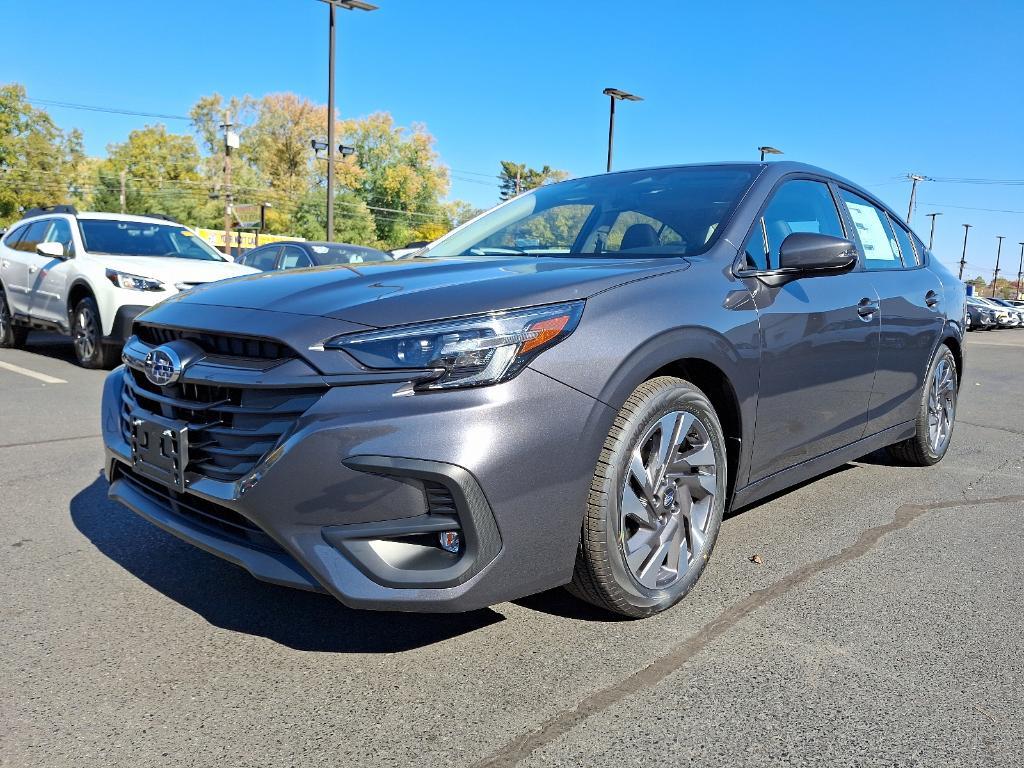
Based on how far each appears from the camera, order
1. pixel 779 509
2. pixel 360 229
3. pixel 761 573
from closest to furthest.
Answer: pixel 761 573 < pixel 779 509 < pixel 360 229

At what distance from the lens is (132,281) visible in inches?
323

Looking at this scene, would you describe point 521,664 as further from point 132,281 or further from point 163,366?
point 132,281

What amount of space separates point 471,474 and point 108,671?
1156mm

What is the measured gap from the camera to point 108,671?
2.31m

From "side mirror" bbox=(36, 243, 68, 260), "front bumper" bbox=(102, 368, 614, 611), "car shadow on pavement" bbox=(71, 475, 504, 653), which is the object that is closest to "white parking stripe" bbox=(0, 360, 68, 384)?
"side mirror" bbox=(36, 243, 68, 260)

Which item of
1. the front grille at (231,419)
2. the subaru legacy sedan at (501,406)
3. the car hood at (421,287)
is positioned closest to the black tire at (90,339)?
the subaru legacy sedan at (501,406)

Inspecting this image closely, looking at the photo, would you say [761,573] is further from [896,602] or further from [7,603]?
[7,603]

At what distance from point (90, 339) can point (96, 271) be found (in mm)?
688

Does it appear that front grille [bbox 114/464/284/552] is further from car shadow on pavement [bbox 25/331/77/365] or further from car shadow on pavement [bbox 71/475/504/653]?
car shadow on pavement [bbox 25/331/77/365]

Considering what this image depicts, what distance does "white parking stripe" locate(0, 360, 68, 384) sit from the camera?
300 inches

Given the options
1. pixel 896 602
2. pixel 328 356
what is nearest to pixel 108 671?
pixel 328 356

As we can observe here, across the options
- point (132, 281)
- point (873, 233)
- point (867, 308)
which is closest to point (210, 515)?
point (867, 308)

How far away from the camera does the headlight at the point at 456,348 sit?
219 centimetres

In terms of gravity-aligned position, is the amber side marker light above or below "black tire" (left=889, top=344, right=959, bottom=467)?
above
